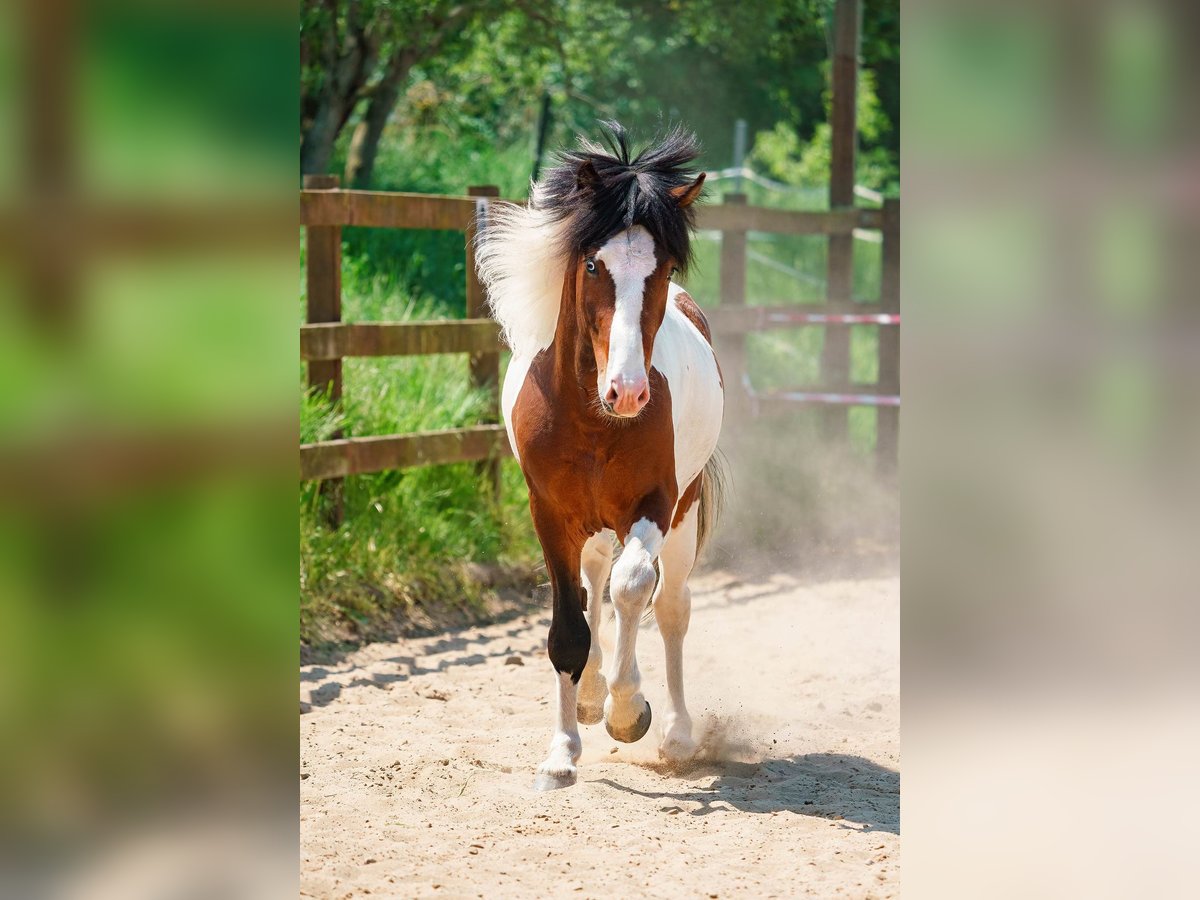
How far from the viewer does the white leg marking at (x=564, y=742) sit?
3984 millimetres

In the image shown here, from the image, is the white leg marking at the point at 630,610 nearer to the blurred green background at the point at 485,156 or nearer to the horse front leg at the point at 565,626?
the horse front leg at the point at 565,626

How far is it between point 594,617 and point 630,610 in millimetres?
592

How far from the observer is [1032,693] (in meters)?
2.02

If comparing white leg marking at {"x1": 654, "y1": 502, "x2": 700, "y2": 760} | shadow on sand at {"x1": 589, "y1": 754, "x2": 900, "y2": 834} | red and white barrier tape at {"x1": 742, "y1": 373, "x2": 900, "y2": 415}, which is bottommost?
shadow on sand at {"x1": 589, "y1": 754, "x2": 900, "y2": 834}

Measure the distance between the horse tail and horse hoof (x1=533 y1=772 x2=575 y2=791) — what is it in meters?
1.16

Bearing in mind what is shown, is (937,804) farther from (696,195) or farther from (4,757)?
(696,195)

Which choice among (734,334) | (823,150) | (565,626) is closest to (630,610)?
(565,626)

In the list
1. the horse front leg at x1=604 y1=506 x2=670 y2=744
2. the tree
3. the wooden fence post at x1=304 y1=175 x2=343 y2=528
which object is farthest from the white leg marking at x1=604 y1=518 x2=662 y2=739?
the tree

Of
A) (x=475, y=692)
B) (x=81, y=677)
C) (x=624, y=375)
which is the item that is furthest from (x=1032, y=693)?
(x=475, y=692)

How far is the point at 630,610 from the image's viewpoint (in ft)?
12.9

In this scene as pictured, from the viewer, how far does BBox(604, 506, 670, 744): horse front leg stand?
3865 mm

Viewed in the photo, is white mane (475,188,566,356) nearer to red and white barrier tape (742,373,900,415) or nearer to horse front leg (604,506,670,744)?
horse front leg (604,506,670,744)

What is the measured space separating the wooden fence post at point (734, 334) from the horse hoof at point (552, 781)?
4.92 metres

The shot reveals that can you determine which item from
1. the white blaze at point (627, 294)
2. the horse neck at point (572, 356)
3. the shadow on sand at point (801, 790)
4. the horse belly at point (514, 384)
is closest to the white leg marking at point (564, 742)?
the shadow on sand at point (801, 790)
